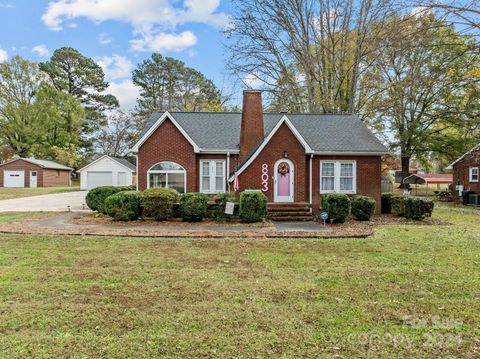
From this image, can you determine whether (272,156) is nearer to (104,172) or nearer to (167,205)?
(167,205)

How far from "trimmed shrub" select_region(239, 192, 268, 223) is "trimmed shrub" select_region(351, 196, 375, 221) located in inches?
163

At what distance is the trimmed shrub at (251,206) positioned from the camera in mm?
12961

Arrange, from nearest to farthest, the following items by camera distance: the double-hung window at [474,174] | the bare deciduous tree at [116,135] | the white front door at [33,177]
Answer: the double-hung window at [474,174] < the white front door at [33,177] < the bare deciduous tree at [116,135]

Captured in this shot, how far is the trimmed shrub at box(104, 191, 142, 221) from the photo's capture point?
13.0 meters

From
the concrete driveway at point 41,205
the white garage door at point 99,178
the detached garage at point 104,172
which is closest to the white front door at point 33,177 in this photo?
the detached garage at point 104,172

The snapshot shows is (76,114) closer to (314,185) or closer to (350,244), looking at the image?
(314,185)

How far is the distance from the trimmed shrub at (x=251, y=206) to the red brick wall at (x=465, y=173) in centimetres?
1971

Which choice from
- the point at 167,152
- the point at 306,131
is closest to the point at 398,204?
the point at 306,131

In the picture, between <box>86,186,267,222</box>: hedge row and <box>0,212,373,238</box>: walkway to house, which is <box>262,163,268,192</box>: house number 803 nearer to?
<box>86,186,267,222</box>: hedge row

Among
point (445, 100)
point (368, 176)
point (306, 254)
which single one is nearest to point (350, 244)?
point (306, 254)

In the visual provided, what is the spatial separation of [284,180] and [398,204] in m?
5.54

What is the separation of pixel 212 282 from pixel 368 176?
1229 centimetres

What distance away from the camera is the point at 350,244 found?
9180 millimetres

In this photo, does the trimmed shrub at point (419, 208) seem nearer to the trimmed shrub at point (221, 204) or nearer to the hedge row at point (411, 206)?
the hedge row at point (411, 206)
